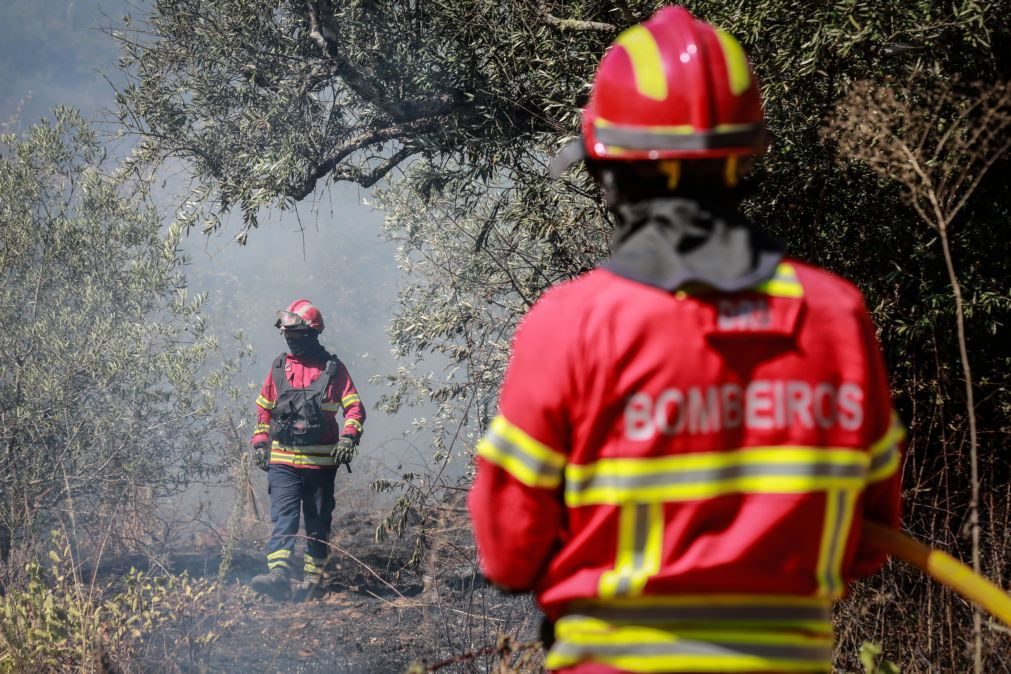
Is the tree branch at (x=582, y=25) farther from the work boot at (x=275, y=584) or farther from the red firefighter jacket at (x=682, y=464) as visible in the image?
the work boot at (x=275, y=584)

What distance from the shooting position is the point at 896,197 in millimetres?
3758

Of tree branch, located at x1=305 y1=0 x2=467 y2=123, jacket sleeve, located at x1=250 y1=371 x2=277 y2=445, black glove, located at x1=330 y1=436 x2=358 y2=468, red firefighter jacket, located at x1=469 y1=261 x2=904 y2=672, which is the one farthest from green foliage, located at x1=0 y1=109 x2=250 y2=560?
red firefighter jacket, located at x1=469 y1=261 x2=904 y2=672

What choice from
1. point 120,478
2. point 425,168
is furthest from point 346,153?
point 120,478

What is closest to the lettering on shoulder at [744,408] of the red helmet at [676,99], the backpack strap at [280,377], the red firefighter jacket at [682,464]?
the red firefighter jacket at [682,464]

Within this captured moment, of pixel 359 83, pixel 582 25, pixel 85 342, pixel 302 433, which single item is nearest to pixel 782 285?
pixel 582 25

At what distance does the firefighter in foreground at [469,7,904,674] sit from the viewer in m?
1.16

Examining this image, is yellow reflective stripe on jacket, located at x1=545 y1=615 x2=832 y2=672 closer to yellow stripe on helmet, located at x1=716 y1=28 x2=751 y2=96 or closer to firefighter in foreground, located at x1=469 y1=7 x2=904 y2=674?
firefighter in foreground, located at x1=469 y1=7 x2=904 y2=674

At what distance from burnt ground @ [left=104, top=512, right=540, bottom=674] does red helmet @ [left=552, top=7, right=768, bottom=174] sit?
356 centimetres

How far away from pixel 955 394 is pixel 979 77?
1.35m

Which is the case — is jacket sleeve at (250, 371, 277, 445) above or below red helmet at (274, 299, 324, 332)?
below

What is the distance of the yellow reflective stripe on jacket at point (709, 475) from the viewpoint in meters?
1.17

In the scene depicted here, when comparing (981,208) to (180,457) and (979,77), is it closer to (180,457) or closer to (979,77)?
(979,77)

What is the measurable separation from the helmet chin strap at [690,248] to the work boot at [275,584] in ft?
21.3

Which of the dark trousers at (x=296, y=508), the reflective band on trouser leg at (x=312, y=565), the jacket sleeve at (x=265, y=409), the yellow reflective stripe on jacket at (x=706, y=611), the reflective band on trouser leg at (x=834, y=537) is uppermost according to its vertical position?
the reflective band on trouser leg at (x=834, y=537)
